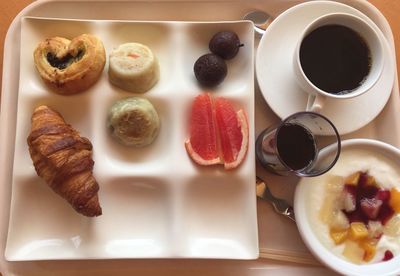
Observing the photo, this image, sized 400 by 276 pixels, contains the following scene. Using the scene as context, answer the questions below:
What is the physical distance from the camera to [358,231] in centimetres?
128

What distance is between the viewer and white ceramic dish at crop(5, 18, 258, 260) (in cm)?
128

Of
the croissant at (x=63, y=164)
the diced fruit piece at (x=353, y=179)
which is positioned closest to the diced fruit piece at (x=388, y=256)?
the diced fruit piece at (x=353, y=179)

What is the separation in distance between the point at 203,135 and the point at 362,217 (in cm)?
52

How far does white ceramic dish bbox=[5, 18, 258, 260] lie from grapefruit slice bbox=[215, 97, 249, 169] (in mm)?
23

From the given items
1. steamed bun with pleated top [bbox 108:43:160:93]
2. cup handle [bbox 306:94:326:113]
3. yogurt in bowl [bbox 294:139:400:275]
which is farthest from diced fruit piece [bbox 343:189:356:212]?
steamed bun with pleated top [bbox 108:43:160:93]

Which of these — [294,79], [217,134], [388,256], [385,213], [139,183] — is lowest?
[388,256]

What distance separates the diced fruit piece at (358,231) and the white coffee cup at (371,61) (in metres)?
0.35

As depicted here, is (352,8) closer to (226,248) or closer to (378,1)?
(378,1)

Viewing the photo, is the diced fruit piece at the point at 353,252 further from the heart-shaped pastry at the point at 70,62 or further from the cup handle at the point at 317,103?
the heart-shaped pastry at the point at 70,62

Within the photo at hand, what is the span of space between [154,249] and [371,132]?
775mm

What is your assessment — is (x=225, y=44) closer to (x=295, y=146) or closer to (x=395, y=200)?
(x=295, y=146)

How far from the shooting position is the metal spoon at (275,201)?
1.34 meters

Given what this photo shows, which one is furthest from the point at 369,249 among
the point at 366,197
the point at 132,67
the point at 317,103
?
the point at 132,67

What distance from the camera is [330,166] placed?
122 centimetres
